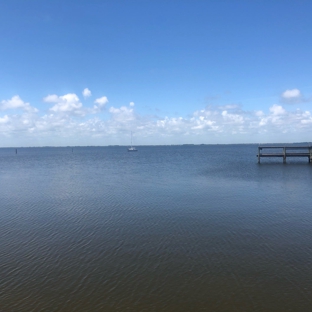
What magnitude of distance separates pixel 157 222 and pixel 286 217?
11002mm

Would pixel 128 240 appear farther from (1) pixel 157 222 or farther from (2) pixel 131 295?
(2) pixel 131 295

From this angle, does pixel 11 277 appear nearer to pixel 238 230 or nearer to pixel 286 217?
pixel 238 230

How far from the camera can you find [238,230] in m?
19.3

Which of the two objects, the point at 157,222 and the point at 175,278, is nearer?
the point at 175,278

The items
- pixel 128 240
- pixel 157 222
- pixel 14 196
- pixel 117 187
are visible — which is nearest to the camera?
pixel 128 240

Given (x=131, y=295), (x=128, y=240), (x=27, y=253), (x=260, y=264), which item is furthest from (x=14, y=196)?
(x=260, y=264)

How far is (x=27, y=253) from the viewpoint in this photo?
15.9m

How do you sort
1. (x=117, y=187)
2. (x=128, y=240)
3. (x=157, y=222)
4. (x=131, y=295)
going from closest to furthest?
(x=131, y=295)
(x=128, y=240)
(x=157, y=222)
(x=117, y=187)

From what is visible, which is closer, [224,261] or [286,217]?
[224,261]

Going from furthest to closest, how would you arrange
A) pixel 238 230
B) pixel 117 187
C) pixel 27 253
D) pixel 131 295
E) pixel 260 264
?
1. pixel 117 187
2. pixel 238 230
3. pixel 27 253
4. pixel 260 264
5. pixel 131 295

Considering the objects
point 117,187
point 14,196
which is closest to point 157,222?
Answer: point 117,187

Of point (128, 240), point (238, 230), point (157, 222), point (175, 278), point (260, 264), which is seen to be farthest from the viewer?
point (157, 222)

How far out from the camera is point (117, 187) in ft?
123

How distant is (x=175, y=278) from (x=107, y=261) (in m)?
4.15
